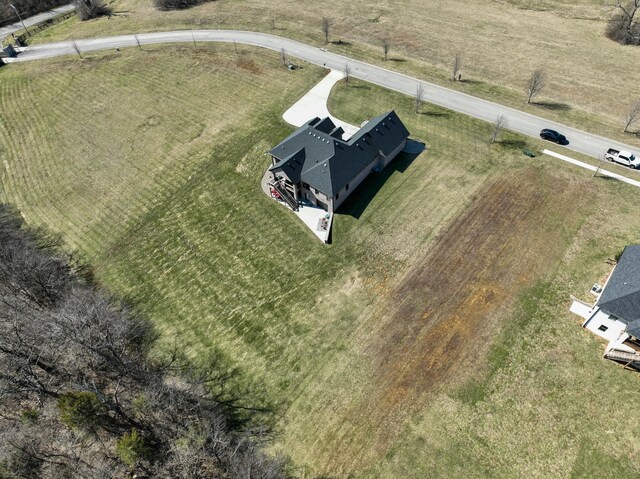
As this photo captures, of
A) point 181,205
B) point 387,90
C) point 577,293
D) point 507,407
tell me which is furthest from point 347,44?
point 507,407

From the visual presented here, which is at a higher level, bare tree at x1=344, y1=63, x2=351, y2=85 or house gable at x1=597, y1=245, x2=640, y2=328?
bare tree at x1=344, y1=63, x2=351, y2=85

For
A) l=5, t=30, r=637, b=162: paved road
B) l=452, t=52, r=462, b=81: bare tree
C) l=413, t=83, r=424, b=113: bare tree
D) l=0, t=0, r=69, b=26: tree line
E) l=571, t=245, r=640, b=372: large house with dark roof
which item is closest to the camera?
l=571, t=245, r=640, b=372: large house with dark roof

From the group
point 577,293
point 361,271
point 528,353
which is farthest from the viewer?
point 361,271

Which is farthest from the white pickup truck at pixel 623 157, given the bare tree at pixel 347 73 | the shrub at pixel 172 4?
the shrub at pixel 172 4

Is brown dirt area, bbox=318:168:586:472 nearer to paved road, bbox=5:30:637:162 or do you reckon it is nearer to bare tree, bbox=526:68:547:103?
paved road, bbox=5:30:637:162

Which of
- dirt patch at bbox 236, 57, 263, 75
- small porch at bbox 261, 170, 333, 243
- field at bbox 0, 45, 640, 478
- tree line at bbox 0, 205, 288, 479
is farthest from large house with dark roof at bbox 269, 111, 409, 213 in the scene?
dirt patch at bbox 236, 57, 263, 75

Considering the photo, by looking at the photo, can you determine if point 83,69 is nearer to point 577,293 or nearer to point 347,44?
point 347,44

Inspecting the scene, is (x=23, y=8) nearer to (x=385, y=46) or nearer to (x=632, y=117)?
(x=385, y=46)
